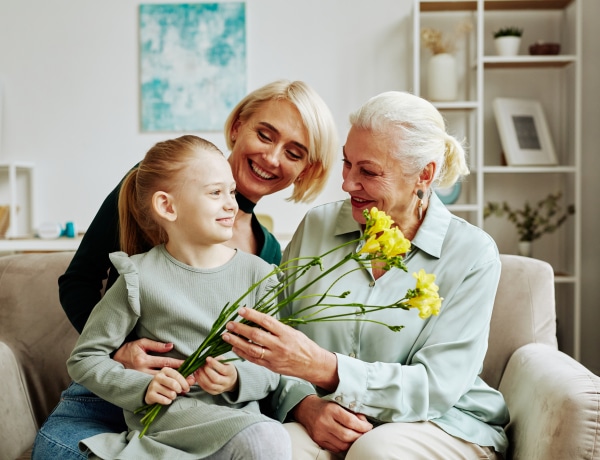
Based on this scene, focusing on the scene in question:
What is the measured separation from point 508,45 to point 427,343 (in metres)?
3.03

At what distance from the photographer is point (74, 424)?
69.4 inches

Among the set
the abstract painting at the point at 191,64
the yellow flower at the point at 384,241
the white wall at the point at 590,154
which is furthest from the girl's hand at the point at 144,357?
the white wall at the point at 590,154

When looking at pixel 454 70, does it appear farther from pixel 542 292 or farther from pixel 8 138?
pixel 8 138

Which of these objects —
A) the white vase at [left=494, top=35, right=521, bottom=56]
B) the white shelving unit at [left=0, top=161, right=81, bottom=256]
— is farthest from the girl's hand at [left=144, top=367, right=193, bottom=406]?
the white vase at [left=494, top=35, right=521, bottom=56]

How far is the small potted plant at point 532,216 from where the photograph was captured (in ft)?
14.3

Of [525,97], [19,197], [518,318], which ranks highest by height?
[525,97]

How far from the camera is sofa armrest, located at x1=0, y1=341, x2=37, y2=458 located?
1.96 meters

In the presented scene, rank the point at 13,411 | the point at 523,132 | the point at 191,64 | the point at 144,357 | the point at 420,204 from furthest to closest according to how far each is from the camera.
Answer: the point at 191,64 < the point at 523,132 < the point at 13,411 < the point at 420,204 < the point at 144,357

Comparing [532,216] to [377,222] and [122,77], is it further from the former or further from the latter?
[377,222]

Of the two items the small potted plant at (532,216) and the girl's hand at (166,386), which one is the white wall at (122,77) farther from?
the girl's hand at (166,386)

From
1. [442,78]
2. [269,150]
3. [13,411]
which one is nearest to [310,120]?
[269,150]

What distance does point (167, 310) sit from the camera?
5.18 ft

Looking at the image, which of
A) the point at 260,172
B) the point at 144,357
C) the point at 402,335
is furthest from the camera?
the point at 260,172

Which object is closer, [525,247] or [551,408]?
[551,408]
